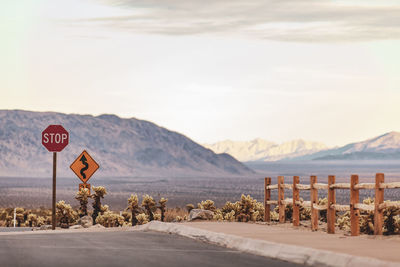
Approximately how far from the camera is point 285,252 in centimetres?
1614

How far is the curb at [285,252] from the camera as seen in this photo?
14094mm

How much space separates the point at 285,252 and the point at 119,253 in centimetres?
325

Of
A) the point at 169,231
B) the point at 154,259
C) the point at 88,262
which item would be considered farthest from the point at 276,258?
the point at 169,231

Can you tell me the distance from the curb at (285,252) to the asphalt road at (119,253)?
0.32 metres

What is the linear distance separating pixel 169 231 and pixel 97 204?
64.8 feet

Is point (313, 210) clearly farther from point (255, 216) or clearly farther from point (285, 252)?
point (255, 216)

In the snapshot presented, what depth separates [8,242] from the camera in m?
19.4

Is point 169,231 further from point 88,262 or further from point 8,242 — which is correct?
→ point 88,262

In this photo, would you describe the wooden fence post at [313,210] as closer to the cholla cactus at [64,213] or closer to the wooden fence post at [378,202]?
the wooden fence post at [378,202]

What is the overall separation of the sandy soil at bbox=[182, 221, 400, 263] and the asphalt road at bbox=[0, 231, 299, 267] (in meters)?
1.29

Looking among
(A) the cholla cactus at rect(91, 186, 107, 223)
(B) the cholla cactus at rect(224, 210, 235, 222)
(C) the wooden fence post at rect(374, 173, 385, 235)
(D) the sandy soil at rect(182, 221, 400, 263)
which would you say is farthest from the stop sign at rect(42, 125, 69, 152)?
(C) the wooden fence post at rect(374, 173, 385, 235)

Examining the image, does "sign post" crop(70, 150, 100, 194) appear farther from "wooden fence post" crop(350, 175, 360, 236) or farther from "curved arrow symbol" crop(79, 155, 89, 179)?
"wooden fence post" crop(350, 175, 360, 236)

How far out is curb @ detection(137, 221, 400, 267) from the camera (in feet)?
46.2

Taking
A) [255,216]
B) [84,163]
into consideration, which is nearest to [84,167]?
[84,163]
